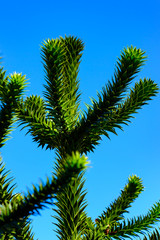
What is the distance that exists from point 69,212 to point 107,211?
569 millimetres

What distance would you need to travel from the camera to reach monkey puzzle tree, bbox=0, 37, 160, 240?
118 inches

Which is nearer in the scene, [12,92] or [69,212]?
[12,92]

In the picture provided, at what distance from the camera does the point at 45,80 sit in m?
3.20

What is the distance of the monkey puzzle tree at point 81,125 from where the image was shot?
9.86 feet

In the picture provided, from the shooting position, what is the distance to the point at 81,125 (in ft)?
10.3

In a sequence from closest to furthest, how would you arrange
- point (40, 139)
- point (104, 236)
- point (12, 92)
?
point (12, 92) < point (104, 236) < point (40, 139)

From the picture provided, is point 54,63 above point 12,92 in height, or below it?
above

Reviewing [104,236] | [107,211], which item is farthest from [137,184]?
[104,236]

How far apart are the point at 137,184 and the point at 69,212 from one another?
94 cm

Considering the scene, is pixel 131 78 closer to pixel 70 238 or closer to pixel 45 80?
pixel 45 80

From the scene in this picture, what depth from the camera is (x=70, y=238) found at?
2.92 metres

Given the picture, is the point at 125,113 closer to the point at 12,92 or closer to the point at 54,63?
the point at 54,63

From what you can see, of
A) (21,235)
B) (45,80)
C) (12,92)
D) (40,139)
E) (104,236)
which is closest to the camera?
(12,92)

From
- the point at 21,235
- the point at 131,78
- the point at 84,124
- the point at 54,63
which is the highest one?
the point at 54,63
